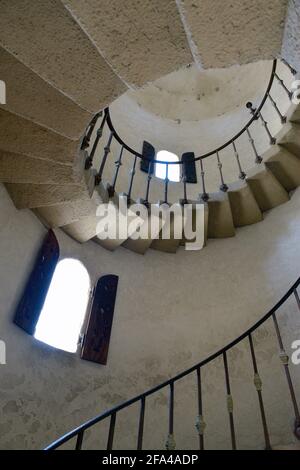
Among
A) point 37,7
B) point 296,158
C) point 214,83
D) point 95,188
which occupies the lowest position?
point 37,7

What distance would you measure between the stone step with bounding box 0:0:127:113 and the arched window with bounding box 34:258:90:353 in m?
2.37

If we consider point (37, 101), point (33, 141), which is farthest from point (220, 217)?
point (37, 101)

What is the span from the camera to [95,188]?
12.3 ft

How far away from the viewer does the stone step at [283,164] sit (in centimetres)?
446

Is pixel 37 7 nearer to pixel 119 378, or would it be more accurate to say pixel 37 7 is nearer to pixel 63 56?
pixel 63 56

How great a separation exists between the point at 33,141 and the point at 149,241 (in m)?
2.17

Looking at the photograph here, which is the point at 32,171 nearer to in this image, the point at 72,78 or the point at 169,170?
the point at 72,78

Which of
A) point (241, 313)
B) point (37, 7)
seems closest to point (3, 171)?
point (37, 7)

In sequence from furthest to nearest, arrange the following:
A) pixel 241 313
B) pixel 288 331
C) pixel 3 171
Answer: pixel 241 313, pixel 288 331, pixel 3 171

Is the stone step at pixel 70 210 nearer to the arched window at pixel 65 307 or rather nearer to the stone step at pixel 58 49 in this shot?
the arched window at pixel 65 307

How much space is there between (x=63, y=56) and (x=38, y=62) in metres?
0.15

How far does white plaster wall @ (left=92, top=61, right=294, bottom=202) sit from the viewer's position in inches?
250

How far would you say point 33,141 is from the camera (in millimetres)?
2920

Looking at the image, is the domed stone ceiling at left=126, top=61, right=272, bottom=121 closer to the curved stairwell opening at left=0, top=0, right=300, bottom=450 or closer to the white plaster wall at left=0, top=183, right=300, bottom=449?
the curved stairwell opening at left=0, top=0, right=300, bottom=450
